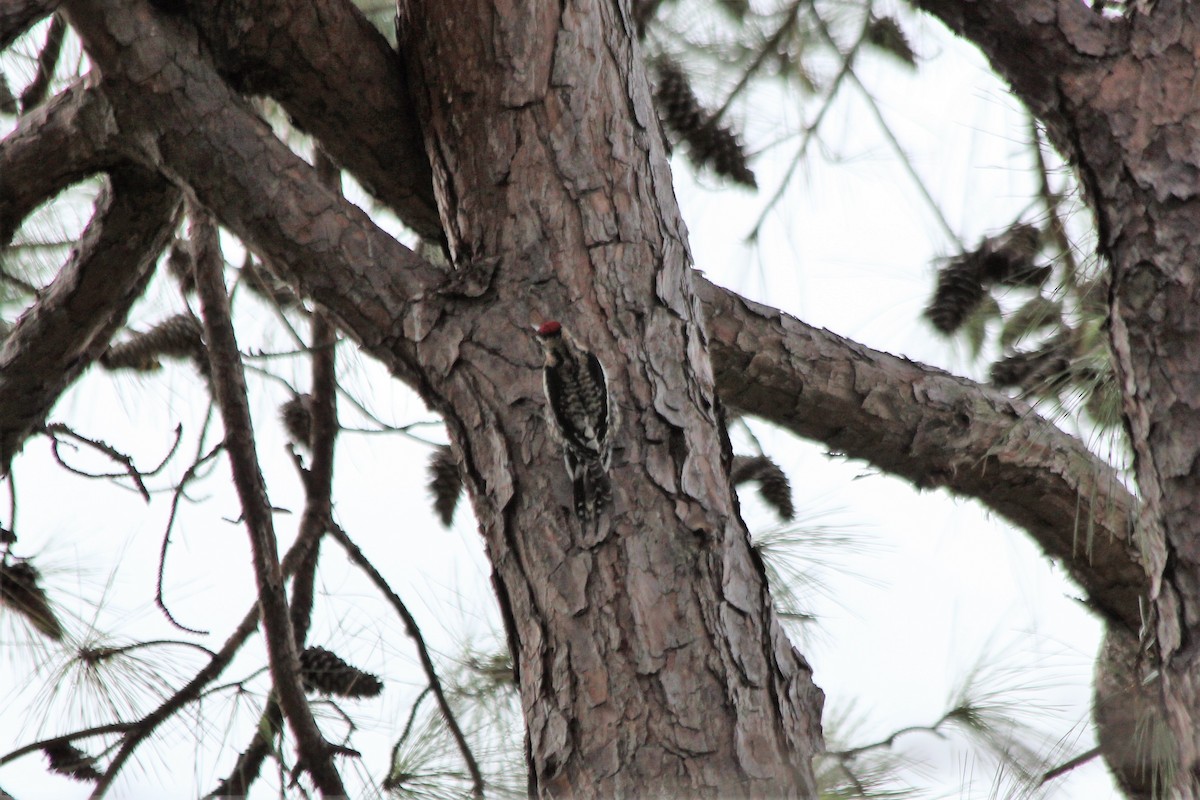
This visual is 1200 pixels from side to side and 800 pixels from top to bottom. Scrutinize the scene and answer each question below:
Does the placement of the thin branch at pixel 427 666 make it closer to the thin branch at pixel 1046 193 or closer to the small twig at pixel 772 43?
the thin branch at pixel 1046 193

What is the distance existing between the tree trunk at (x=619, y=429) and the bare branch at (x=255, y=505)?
1.68 ft

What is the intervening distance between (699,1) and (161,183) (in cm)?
153

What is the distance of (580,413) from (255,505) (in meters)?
0.69

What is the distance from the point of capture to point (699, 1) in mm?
2721

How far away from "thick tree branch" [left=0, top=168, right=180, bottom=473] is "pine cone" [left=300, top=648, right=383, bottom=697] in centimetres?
64

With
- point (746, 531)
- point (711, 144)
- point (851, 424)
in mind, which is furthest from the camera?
point (711, 144)

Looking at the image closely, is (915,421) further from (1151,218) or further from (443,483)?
(443,483)

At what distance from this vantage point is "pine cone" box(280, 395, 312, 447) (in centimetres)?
258

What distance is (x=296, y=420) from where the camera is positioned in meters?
2.58

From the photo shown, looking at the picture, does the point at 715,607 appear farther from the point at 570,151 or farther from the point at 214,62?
the point at 214,62

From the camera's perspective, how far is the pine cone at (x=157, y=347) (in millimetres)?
2301

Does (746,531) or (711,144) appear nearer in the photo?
(746,531)

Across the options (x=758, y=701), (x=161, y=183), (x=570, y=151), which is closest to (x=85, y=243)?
(x=161, y=183)

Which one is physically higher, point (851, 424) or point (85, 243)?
point (85, 243)
